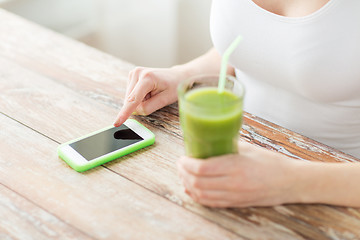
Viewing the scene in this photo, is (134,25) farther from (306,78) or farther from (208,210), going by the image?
(208,210)

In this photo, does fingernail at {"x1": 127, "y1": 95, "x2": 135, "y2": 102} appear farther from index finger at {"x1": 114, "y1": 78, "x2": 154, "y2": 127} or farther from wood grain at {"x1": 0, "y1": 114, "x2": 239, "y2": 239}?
wood grain at {"x1": 0, "y1": 114, "x2": 239, "y2": 239}

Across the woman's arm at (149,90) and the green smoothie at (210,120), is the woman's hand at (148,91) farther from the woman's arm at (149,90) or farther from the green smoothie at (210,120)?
the green smoothie at (210,120)

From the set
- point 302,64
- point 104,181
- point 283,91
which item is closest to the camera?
point 104,181

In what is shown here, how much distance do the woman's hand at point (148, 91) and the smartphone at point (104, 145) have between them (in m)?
0.03

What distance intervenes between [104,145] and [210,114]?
0.30m

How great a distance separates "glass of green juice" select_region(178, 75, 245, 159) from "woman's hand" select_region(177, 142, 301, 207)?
20 millimetres

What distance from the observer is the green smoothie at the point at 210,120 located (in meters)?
0.70

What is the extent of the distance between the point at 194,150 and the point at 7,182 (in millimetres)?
342

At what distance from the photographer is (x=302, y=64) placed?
99 centimetres

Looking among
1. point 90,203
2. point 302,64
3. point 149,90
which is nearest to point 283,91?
point 302,64

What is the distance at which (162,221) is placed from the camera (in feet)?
2.49

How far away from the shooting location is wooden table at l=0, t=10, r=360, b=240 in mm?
749

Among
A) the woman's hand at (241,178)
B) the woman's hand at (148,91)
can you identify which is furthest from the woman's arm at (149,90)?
the woman's hand at (241,178)

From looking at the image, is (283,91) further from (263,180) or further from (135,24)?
(135,24)
